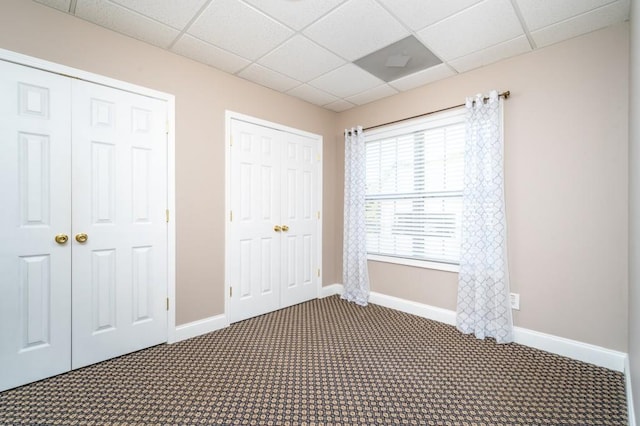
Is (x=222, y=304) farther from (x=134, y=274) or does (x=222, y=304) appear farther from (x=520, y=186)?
(x=520, y=186)

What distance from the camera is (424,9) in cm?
202

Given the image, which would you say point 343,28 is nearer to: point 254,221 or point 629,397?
point 254,221

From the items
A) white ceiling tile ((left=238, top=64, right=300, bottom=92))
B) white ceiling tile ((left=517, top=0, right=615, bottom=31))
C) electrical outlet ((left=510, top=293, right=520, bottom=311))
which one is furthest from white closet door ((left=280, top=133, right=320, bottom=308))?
white ceiling tile ((left=517, top=0, right=615, bottom=31))

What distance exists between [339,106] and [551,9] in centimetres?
233

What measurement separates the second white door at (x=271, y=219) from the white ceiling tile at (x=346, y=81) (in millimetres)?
679

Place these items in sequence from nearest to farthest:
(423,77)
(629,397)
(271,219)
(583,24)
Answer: (629,397) → (583,24) → (423,77) → (271,219)

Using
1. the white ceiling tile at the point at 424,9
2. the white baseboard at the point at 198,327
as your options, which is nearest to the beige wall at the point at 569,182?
the white ceiling tile at the point at 424,9

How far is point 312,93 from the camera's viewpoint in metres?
3.46

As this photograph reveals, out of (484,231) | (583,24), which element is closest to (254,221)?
(484,231)

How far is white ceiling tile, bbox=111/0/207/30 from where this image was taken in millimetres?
1958

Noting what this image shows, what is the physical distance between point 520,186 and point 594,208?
520 mm

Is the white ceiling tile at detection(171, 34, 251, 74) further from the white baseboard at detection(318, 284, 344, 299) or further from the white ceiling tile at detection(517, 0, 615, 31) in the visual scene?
the white baseboard at detection(318, 284, 344, 299)

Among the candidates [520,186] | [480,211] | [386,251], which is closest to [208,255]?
[386,251]

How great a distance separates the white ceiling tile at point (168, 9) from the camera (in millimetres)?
1958
